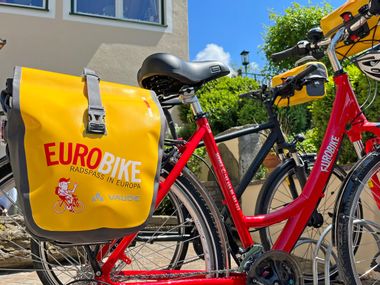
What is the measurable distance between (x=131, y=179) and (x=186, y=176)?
326 millimetres

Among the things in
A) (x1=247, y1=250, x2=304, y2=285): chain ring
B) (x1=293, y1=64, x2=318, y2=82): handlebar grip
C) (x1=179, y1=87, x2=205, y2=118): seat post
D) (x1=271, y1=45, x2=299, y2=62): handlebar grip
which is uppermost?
(x1=271, y1=45, x2=299, y2=62): handlebar grip

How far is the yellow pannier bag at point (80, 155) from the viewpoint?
1.43 m

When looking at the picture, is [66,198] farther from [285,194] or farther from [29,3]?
[29,3]

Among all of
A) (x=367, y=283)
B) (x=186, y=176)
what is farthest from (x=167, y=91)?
(x=367, y=283)

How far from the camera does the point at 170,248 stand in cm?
241

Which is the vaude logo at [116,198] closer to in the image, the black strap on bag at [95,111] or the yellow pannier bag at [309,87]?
the black strap on bag at [95,111]

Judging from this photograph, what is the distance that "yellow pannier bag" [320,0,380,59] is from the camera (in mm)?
2070

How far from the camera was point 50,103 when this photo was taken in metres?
1.48

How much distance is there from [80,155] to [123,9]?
7.39 meters

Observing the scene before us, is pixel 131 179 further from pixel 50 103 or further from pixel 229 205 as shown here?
pixel 229 205

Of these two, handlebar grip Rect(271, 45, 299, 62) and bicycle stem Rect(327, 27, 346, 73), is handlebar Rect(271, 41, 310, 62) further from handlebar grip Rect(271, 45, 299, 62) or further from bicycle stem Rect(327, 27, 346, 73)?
bicycle stem Rect(327, 27, 346, 73)

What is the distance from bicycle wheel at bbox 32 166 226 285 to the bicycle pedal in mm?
105

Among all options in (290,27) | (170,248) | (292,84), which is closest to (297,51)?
(292,84)

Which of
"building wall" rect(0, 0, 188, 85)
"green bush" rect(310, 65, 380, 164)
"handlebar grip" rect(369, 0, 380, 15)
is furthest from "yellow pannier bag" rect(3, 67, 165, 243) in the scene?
"building wall" rect(0, 0, 188, 85)
